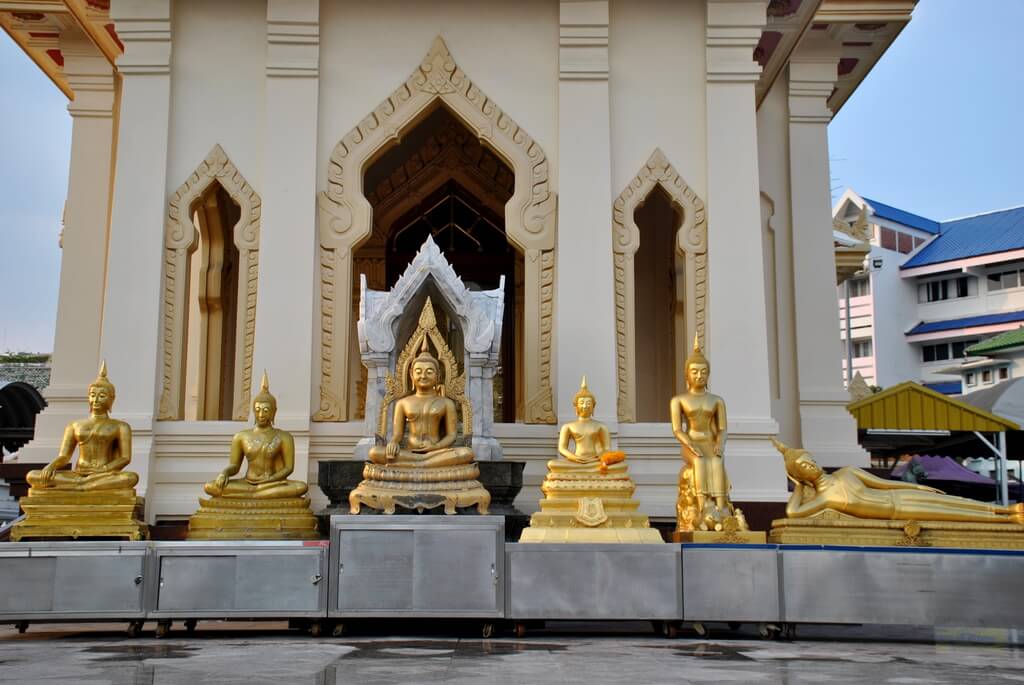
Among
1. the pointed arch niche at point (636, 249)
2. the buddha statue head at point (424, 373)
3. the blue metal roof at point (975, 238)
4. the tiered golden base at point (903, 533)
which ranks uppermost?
the blue metal roof at point (975, 238)

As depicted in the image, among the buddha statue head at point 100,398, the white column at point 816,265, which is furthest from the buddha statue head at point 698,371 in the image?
the buddha statue head at point 100,398

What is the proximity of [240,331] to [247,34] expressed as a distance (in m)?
3.11

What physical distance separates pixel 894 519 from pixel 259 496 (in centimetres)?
500

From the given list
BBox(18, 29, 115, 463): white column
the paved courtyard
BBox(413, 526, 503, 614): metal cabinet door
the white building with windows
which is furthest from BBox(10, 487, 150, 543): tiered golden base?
the white building with windows

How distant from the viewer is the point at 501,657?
6965 mm

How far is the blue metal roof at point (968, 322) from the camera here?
37531mm

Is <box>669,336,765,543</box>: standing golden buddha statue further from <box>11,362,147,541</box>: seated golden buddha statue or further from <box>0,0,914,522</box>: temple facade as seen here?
<box>11,362,147,541</box>: seated golden buddha statue

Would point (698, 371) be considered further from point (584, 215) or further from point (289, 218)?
point (289, 218)

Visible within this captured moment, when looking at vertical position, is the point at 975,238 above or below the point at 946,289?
above

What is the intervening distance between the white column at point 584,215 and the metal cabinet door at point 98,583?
14.5ft

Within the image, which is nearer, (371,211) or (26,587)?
(26,587)

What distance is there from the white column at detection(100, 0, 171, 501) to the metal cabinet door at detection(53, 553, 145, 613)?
2.71 metres

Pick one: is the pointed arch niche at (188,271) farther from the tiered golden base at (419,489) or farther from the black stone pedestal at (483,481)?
the tiered golden base at (419,489)

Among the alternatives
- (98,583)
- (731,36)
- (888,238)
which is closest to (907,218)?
(888,238)
